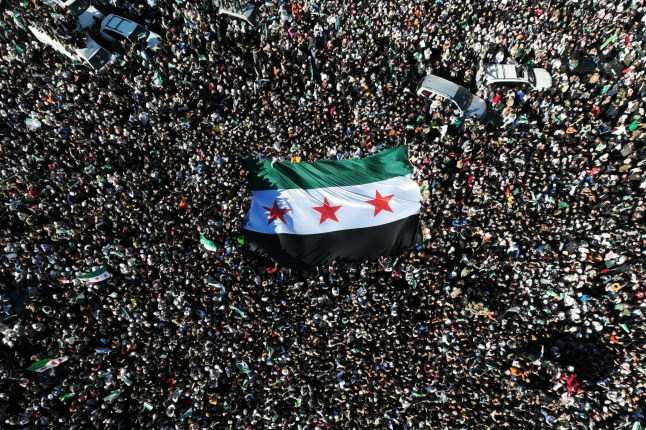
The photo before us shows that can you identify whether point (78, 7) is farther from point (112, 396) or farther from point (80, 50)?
point (112, 396)

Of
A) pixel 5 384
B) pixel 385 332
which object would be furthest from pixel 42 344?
pixel 385 332

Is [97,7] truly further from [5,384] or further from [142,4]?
[5,384]

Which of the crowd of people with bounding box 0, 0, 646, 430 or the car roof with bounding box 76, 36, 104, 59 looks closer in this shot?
the crowd of people with bounding box 0, 0, 646, 430

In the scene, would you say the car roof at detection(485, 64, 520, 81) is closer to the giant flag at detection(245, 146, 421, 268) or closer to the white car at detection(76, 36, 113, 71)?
the giant flag at detection(245, 146, 421, 268)

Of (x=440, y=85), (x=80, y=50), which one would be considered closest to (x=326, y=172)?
(x=440, y=85)

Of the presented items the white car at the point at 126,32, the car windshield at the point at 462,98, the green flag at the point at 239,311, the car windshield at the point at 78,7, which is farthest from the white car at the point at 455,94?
the car windshield at the point at 78,7

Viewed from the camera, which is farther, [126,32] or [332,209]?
[126,32]

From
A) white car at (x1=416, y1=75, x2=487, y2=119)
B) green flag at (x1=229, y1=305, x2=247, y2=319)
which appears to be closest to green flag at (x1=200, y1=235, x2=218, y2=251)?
green flag at (x1=229, y1=305, x2=247, y2=319)

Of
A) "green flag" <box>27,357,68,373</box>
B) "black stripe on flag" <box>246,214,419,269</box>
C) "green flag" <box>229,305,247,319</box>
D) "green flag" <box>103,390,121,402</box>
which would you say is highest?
"black stripe on flag" <box>246,214,419,269</box>
